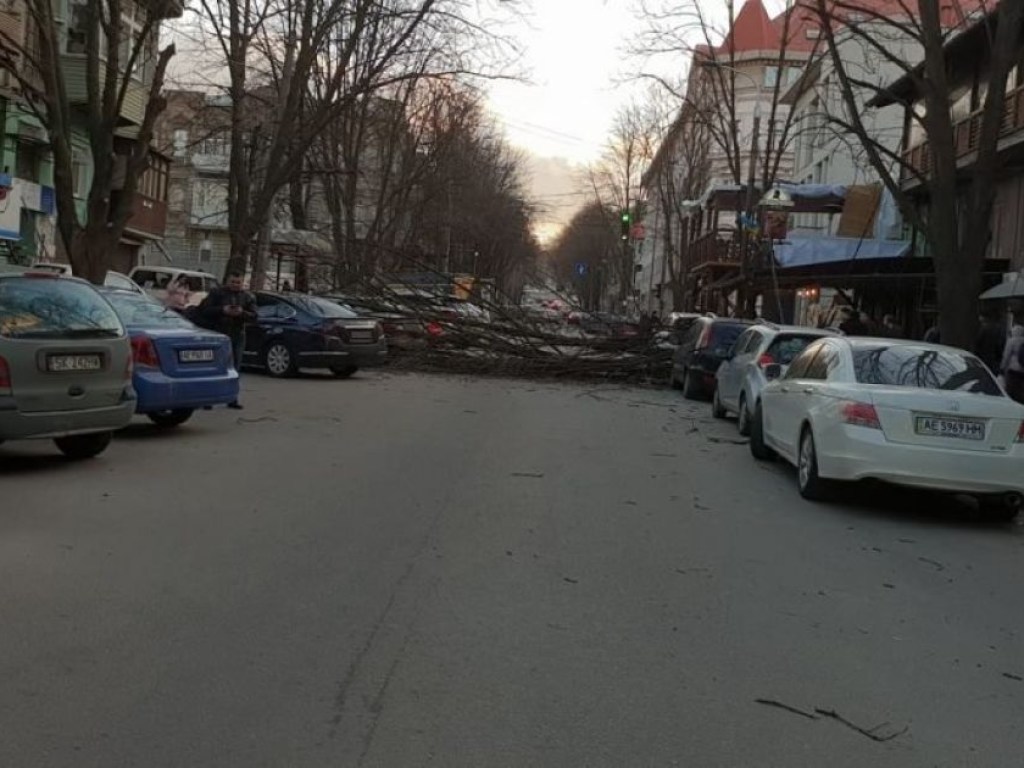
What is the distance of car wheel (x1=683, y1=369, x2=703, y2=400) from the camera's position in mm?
18234

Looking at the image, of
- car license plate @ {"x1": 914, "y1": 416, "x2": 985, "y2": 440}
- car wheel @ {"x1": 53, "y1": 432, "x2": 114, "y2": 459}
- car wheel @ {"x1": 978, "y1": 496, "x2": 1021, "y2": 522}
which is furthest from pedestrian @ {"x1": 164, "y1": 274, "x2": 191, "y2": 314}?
car wheel @ {"x1": 978, "y1": 496, "x2": 1021, "y2": 522}

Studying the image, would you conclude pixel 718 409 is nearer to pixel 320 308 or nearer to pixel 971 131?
pixel 320 308

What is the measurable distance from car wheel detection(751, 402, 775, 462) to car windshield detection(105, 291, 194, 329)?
6187mm

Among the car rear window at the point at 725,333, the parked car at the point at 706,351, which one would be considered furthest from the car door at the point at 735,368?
the car rear window at the point at 725,333

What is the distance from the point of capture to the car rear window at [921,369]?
8.96 metres

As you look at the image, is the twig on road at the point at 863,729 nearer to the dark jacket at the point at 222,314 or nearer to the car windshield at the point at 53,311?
the car windshield at the point at 53,311

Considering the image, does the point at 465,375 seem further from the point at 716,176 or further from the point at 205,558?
the point at 716,176

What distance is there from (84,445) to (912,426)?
23.1ft

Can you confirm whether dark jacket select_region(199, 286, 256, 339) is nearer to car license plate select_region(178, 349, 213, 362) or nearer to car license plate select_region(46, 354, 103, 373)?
car license plate select_region(178, 349, 213, 362)

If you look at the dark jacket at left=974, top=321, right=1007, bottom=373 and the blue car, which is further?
the dark jacket at left=974, top=321, right=1007, bottom=373

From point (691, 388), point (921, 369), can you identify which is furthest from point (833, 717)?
point (691, 388)

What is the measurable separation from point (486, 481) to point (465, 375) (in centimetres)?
1244

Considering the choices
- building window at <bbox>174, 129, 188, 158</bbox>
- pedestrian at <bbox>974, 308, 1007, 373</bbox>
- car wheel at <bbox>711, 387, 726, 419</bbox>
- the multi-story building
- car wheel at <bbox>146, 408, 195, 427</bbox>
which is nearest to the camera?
car wheel at <bbox>146, 408, 195, 427</bbox>

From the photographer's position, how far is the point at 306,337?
18688mm
